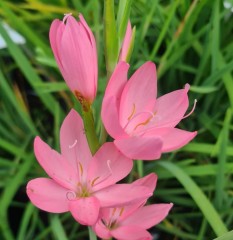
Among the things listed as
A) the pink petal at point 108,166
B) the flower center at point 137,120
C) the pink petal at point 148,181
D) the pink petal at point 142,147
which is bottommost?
the pink petal at point 148,181

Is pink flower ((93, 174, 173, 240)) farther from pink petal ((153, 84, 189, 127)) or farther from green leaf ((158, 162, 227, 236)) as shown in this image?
green leaf ((158, 162, 227, 236))

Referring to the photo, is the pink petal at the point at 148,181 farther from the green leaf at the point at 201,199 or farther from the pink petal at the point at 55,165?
the green leaf at the point at 201,199

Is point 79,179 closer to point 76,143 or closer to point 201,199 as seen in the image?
point 76,143

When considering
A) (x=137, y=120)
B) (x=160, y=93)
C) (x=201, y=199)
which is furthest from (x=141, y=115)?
(x=160, y=93)

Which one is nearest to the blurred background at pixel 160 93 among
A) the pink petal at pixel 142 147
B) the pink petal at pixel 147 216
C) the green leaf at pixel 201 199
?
the green leaf at pixel 201 199

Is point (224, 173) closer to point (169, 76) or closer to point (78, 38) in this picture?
point (169, 76)

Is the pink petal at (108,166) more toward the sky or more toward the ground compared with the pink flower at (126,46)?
more toward the ground

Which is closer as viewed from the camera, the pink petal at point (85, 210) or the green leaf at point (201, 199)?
the pink petal at point (85, 210)
